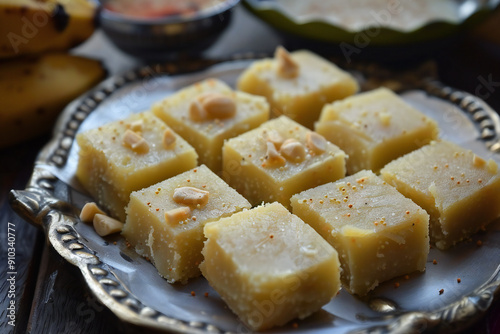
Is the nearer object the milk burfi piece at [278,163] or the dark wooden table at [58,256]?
the dark wooden table at [58,256]

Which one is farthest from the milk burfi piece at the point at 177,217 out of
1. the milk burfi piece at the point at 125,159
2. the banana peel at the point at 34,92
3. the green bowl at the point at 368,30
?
the green bowl at the point at 368,30

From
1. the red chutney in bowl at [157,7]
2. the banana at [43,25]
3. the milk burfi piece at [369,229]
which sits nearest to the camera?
the milk burfi piece at [369,229]

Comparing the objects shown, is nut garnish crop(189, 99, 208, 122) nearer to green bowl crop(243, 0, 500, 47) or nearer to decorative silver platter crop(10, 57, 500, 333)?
decorative silver platter crop(10, 57, 500, 333)

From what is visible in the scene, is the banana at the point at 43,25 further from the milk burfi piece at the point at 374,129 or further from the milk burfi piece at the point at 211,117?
the milk burfi piece at the point at 374,129

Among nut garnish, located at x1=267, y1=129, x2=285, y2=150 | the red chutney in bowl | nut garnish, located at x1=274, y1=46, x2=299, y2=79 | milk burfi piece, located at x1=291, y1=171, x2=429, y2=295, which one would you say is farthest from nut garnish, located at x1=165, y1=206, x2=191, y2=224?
the red chutney in bowl

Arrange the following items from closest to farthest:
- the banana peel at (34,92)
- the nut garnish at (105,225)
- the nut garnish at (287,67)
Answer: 1. the nut garnish at (105,225)
2. the banana peel at (34,92)
3. the nut garnish at (287,67)

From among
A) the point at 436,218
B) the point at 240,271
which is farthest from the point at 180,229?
the point at 436,218

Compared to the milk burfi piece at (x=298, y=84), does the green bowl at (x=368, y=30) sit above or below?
above
